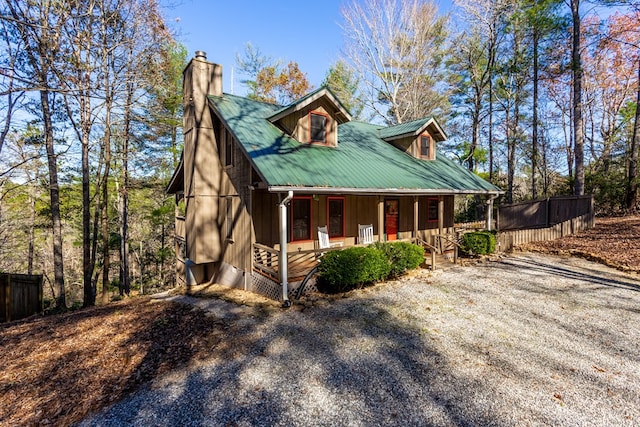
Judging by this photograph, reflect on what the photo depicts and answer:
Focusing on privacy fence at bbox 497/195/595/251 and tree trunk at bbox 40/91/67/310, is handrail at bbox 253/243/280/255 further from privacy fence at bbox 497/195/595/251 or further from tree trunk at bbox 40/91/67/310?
privacy fence at bbox 497/195/595/251

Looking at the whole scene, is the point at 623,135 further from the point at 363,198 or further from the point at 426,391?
the point at 426,391

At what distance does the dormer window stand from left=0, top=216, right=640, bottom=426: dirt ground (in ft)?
35.2

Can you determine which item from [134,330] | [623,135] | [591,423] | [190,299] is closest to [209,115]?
[190,299]

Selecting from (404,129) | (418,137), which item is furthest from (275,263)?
(418,137)

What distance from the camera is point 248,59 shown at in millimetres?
25156

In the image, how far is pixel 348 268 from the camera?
8.19m

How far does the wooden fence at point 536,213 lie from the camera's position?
54.4 feet

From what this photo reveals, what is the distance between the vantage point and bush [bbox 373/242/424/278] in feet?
30.6

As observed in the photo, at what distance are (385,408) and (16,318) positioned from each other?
1347 cm

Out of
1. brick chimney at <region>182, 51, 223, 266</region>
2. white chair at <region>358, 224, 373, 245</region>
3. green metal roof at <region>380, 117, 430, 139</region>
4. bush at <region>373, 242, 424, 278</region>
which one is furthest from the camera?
green metal roof at <region>380, 117, 430, 139</region>

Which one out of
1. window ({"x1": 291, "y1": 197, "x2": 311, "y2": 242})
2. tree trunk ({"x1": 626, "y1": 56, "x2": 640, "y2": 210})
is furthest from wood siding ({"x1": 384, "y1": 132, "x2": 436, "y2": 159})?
tree trunk ({"x1": 626, "y1": 56, "x2": 640, "y2": 210})

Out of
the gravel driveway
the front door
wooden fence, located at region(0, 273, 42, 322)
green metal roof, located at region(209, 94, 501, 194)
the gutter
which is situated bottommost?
wooden fence, located at region(0, 273, 42, 322)

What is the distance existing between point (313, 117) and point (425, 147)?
642cm

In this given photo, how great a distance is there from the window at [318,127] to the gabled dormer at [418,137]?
15.1 feet
